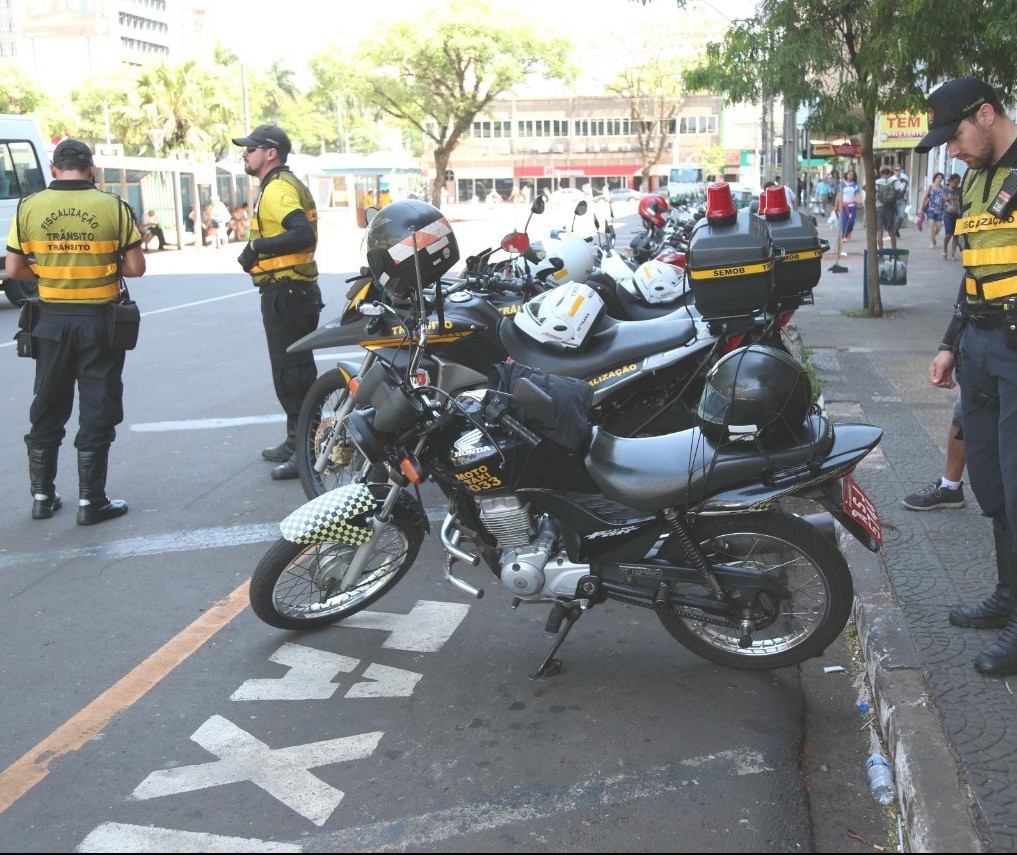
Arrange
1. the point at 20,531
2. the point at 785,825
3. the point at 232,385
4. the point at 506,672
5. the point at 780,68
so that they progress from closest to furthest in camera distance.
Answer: the point at 785,825 → the point at 506,672 → the point at 20,531 → the point at 232,385 → the point at 780,68

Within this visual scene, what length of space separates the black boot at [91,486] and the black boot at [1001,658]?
457 centimetres

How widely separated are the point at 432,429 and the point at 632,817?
1584 millimetres

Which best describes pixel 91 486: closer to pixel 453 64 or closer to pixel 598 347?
pixel 598 347

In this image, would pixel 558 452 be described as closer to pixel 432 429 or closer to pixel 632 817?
pixel 432 429

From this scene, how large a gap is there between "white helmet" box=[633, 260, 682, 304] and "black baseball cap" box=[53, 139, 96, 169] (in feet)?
11.3

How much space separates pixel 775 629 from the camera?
4.09 metres

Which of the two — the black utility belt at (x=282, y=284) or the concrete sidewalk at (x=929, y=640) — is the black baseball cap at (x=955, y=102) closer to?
the concrete sidewalk at (x=929, y=640)

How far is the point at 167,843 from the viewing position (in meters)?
3.14

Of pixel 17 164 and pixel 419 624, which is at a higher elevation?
pixel 17 164

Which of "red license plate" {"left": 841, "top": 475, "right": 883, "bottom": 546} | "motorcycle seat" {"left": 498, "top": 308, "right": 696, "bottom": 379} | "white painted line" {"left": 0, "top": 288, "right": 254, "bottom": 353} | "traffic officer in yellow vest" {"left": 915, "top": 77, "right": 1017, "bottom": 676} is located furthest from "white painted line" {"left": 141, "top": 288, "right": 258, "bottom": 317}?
"traffic officer in yellow vest" {"left": 915, "top": 77, "right": 1017, "bottom": 676}

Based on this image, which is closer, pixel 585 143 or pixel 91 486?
pixel 91 486

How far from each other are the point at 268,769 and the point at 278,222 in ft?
13.0

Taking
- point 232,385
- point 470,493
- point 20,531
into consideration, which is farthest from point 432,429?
point 232,385

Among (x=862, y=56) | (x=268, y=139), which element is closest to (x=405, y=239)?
(x=268, y=139)
